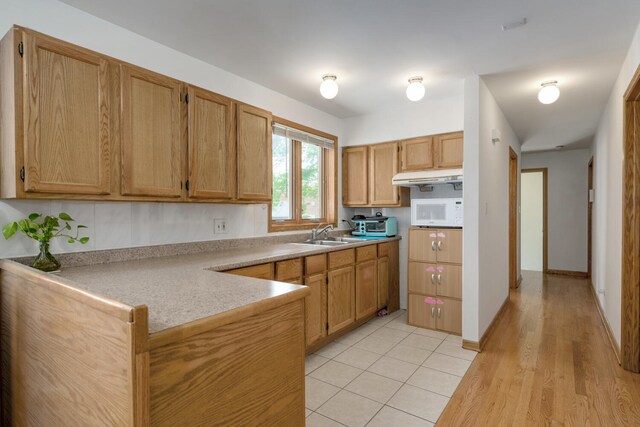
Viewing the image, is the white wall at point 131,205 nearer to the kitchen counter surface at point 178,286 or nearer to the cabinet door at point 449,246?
the kitchen counter surface at point 178,286

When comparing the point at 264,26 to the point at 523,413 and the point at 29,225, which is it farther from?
the point at 523,413

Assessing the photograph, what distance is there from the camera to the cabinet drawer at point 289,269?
2469 mm

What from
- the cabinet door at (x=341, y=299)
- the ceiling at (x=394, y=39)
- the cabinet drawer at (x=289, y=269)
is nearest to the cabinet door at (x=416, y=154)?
the ceiling at (x=394, y=39)

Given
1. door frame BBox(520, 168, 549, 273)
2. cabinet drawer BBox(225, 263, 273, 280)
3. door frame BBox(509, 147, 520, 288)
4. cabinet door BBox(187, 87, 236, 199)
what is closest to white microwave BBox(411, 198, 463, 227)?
cabinet drawer BBox(225, 263, 273, 280)

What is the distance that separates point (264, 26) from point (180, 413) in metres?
2.12

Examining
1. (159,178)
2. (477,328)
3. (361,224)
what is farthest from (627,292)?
(159,178)

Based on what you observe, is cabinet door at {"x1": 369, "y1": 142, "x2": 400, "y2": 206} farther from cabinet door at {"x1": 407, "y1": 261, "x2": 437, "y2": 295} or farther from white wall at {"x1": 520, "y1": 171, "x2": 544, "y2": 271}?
white wall at {"x1": 520, "y1": 171, "x2": 544, "y2": 271}

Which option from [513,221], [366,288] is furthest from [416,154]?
[513,221]

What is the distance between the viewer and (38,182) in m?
1.61

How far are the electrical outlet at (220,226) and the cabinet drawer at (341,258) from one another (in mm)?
918

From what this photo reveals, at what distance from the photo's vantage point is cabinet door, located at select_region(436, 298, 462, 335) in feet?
10.8

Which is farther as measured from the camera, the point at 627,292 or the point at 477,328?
the point at 477,328

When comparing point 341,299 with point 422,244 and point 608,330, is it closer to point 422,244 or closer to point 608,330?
point 422,244

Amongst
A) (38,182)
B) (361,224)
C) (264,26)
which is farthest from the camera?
(361,224)
